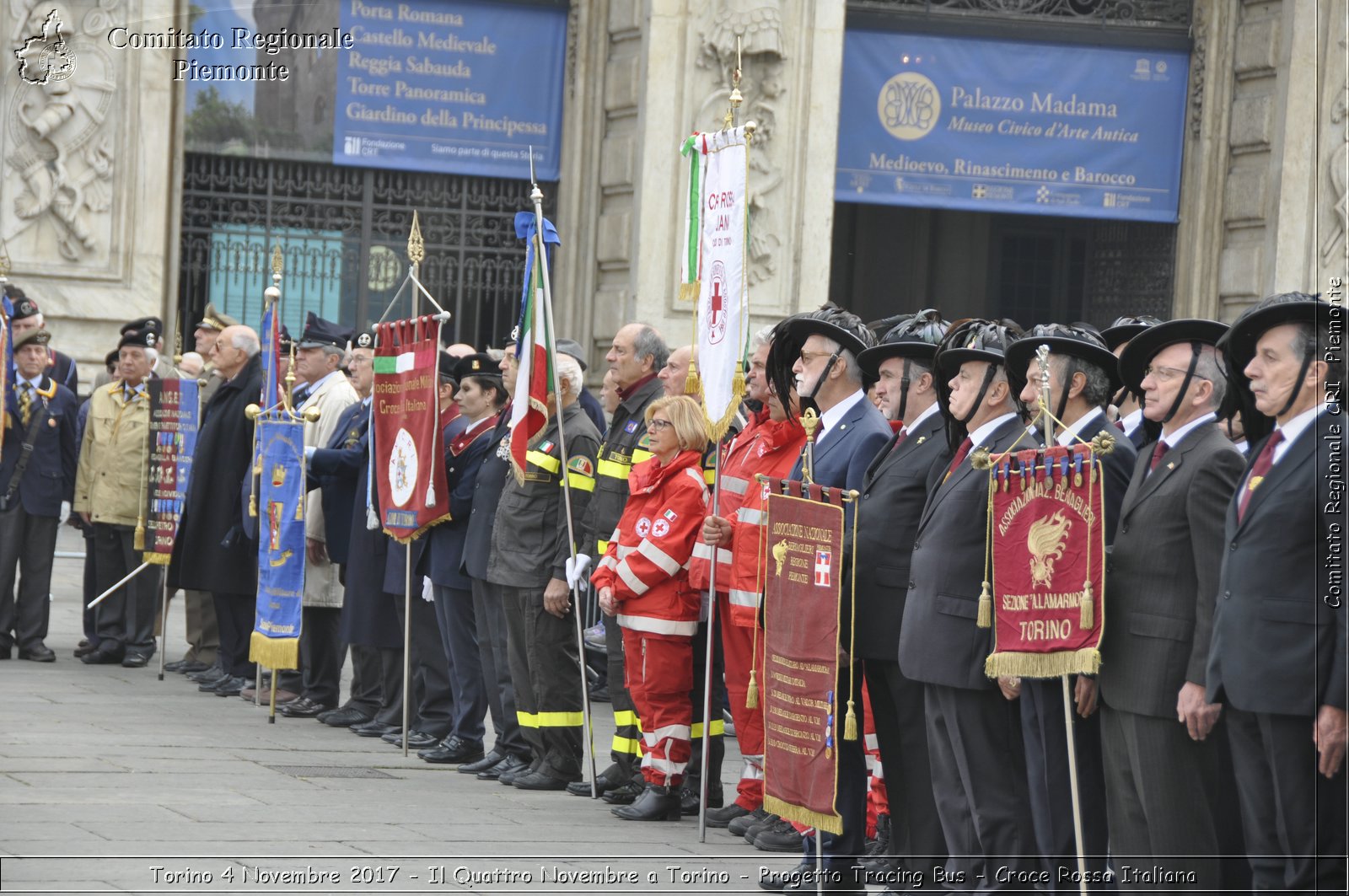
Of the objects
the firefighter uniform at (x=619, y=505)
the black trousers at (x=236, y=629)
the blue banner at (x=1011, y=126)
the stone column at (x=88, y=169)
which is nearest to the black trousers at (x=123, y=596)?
the black trousers at (x=236, y=629)

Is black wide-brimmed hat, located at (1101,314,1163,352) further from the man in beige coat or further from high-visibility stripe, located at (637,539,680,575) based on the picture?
the man in beige coat

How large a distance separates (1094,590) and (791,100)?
447 inches

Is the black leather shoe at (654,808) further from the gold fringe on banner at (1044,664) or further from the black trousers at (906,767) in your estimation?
the gold fringe on banner at (1044,664)

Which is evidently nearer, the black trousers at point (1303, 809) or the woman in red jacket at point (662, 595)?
the black trousers at point (1303, 809)

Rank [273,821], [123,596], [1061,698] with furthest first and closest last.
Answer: [123,596], [273,821], [1061,698]

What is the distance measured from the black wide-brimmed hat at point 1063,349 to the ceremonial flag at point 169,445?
7171 mm

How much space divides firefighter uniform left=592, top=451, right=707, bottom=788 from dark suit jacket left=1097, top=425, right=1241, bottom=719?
107 inches

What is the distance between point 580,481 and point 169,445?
4.47 m

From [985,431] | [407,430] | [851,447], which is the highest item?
[985,431]

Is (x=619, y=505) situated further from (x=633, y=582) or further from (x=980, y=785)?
(x=980, y=785)

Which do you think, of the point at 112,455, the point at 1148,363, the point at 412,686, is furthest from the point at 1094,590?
the point at 112,455

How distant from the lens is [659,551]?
7.85m

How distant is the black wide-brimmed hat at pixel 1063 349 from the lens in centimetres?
585

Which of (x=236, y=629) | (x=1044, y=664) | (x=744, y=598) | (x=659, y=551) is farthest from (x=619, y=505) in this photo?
(x=236, y=629)
